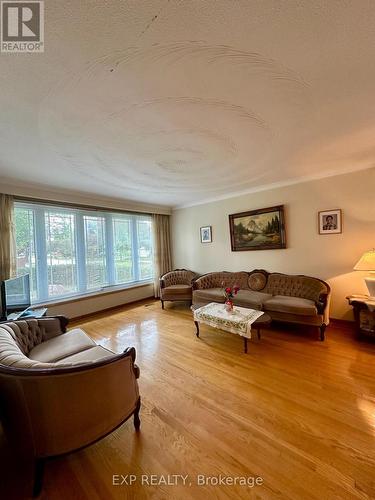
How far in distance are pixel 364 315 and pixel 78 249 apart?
208 inches

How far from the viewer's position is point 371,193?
323 cm

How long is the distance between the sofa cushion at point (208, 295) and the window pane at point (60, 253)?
2.69 meters

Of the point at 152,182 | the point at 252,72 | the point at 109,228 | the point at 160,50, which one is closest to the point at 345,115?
the point at 252,72

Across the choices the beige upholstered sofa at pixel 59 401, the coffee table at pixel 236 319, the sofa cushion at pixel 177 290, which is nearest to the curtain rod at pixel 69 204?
the sofa cushion at pixel 177 290

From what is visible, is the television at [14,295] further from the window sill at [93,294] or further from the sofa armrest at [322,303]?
the sofa armrest at [322,303]

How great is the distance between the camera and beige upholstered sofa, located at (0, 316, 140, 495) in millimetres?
1171

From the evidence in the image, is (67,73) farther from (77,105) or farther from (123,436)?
(123,436)

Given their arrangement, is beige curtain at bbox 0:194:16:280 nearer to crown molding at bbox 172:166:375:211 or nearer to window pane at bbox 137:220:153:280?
window pane at bbox 137:220:153:280

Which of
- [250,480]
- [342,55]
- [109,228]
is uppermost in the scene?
[342,55]

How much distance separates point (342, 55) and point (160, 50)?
3.81 ft

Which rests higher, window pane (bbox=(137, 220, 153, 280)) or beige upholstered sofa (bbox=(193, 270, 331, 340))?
window pane (bbox=(137, 220, 153, 280))

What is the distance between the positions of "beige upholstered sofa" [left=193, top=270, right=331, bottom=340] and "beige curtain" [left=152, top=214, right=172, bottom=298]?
5.01ft

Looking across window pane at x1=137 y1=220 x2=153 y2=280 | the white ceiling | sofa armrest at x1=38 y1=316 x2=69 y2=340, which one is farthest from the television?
window pane at x1=137 y1=220 x2=153 y2=280

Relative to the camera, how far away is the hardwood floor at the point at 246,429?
47.9 inches
